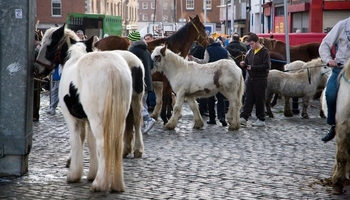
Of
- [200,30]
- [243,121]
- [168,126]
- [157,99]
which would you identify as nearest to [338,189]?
[168,126]

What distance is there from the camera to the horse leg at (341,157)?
29.7ft

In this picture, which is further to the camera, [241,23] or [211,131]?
[241,23]

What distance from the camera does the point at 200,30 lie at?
19719 mm

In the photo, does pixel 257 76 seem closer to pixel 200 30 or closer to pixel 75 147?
pixel 200 30

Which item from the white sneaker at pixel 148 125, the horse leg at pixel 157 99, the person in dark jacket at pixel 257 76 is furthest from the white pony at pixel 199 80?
the horse leg at pixel 157 99

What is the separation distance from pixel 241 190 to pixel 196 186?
1.83 feet

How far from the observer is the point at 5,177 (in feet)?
32.9

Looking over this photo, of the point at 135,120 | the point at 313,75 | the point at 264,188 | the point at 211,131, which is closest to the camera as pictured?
the point at 264,188

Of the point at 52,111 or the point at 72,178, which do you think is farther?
the point at 52,111

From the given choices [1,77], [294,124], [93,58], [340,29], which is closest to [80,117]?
[93,58]

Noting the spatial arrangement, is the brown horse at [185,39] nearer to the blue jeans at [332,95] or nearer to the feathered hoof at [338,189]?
the blue jeans at [332,95]

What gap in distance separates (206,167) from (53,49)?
8.57 ft

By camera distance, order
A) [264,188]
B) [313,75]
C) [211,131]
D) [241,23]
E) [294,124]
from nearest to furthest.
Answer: [264,188], [211,131], [294,124], [313,75], [241,23]

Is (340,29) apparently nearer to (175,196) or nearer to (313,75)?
(175,196)
